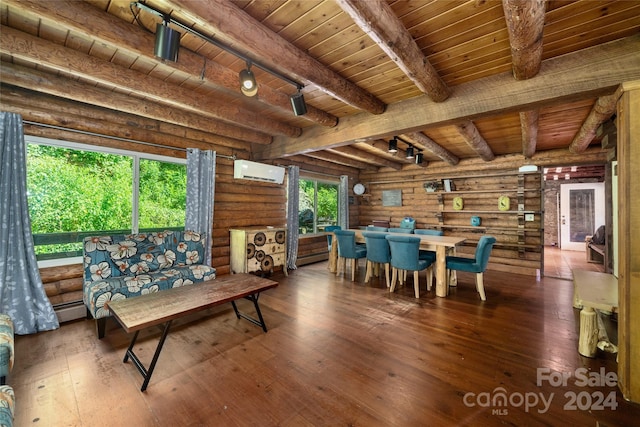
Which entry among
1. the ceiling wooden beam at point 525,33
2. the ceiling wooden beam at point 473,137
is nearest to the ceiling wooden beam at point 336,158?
the ceiling wooden beam at point 473,137

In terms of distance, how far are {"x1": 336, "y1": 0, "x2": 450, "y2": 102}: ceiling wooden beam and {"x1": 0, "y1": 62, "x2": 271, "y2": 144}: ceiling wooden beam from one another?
104 inches

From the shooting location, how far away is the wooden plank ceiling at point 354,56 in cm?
162

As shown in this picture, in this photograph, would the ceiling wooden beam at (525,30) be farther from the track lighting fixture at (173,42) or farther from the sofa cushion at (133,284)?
the sofa cushion at (133,284)

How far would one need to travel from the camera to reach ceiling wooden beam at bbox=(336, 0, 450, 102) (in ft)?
4.78

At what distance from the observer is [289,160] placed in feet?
18.5

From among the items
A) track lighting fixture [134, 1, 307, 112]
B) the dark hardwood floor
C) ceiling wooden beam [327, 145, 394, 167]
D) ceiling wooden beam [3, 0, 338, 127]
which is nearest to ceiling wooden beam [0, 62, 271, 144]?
ceiling wooden beam [3, 0, 338, 127]

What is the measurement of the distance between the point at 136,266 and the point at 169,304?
53.2 inches

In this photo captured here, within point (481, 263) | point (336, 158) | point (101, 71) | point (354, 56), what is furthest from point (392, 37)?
point (336, 158)

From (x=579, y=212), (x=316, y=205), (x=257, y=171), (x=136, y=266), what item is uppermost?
(x=257, y=171)

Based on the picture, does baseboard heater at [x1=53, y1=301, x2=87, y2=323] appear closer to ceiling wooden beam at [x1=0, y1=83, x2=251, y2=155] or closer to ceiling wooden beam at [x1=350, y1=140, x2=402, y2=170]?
ceiling wooden beam at [x1=0, y1=83, x2=251, y2=155]

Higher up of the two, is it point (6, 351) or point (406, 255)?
point (406, 255)

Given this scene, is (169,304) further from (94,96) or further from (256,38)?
(94,96)

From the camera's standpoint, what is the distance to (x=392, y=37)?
5.54 feet

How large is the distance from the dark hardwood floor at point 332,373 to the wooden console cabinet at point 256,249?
1.25 meters
